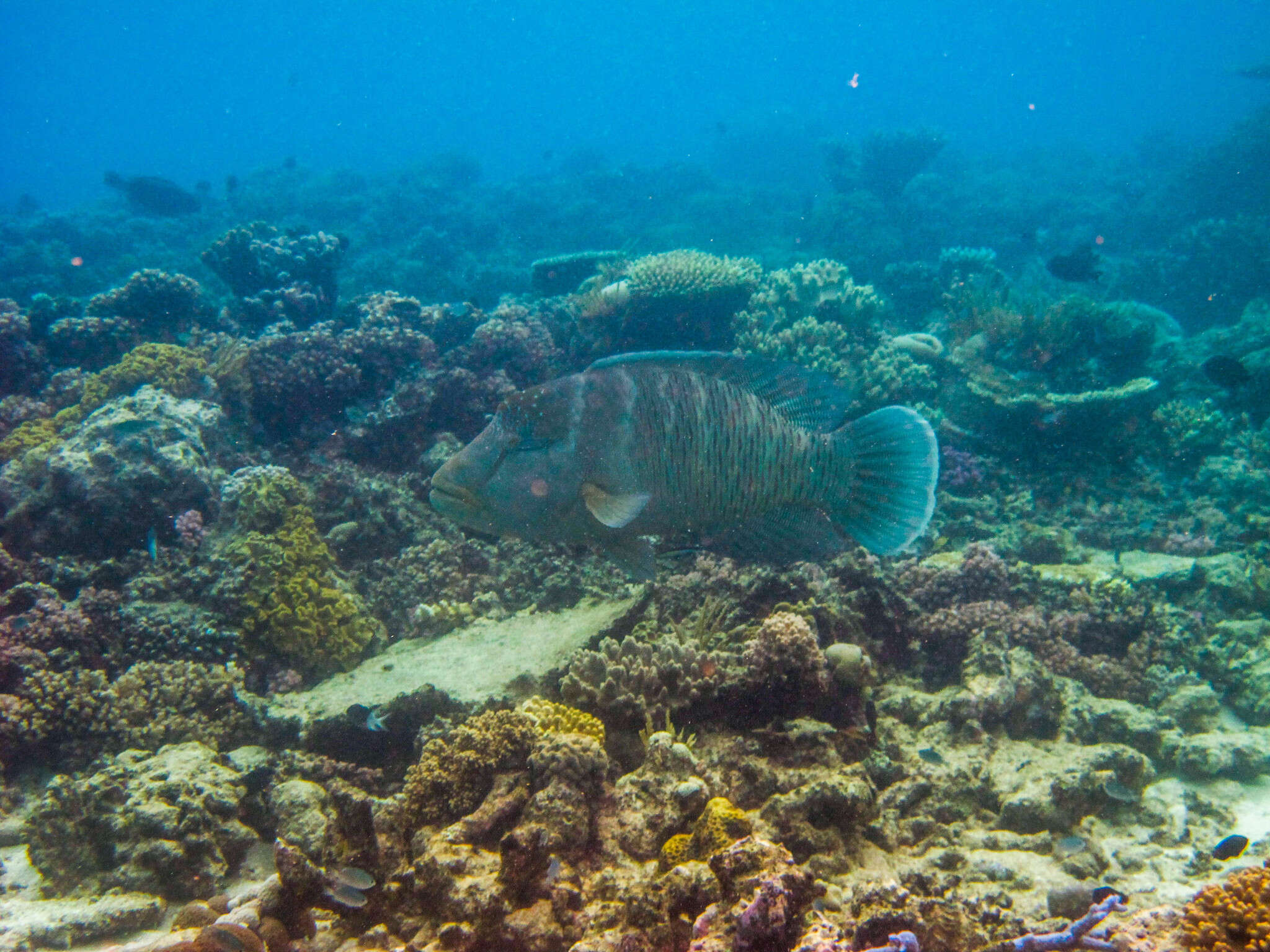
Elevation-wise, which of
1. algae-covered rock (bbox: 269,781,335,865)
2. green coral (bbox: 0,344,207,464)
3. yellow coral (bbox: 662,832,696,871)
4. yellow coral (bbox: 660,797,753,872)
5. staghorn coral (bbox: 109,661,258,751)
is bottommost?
staghorn coral (bbox: 109,661,258,751)

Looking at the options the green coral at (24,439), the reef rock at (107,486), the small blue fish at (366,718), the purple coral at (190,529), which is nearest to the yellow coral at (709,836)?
the small blue fish at (366,718)

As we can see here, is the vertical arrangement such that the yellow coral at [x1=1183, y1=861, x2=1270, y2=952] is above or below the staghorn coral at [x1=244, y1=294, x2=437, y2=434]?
below

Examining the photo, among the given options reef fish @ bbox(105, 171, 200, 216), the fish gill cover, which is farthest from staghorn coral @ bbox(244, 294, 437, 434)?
reef fish @ bbox(105, 171, 200, 216)

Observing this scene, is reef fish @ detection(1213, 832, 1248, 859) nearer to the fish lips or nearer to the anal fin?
the anal fin

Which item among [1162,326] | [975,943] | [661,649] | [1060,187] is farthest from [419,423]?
[1060,187]

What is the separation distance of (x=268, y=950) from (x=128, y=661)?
145 inches

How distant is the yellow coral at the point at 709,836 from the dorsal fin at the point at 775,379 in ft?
6.36

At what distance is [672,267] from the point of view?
25.5 ft

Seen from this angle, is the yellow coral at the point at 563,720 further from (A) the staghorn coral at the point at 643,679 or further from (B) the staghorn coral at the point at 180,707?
(B) the staghorn coral at the point at 180,707

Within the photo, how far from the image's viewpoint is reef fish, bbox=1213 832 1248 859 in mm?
3158

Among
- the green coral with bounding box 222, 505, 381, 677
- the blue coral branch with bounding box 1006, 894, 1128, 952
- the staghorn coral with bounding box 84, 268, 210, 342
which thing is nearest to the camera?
the blue coral branch with bounding box 1006, 894, 1128, 952

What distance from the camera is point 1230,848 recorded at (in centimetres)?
316

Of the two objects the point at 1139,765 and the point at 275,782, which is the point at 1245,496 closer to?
the point at 1139,765

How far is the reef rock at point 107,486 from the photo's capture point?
220 inches
